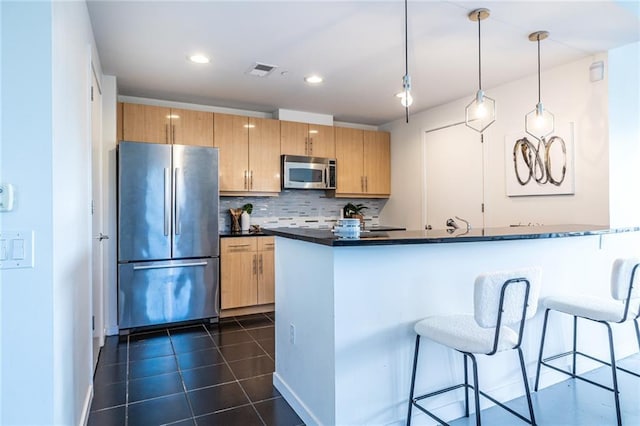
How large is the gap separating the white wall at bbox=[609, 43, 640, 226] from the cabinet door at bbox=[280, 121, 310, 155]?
121 inches

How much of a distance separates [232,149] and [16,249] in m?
3.12

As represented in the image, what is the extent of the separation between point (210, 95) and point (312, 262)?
2.81 metres

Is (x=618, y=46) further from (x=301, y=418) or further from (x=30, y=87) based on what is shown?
(x=30, y=87)

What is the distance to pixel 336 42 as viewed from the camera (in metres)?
2.76

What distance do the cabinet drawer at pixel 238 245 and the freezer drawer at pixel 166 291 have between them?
0.62 feet

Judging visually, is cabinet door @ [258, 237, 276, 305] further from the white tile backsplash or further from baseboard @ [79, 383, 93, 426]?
baseboard @ [79, 383, 93, 426]

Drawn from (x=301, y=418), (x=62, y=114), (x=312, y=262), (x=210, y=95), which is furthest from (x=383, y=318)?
(x=210, y=95)

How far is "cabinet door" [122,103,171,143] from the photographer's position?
12.2ft

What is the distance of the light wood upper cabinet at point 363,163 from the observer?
495 centimetres

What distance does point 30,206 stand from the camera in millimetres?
1266

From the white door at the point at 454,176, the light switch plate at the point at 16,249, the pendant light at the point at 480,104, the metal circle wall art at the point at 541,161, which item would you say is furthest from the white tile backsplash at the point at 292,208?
the light switch plate at the point at 16,249

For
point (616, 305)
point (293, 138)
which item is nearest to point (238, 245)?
point (293, 138)

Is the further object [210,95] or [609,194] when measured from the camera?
[210,95]

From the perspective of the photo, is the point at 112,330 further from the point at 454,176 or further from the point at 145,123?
the point at 454,176
